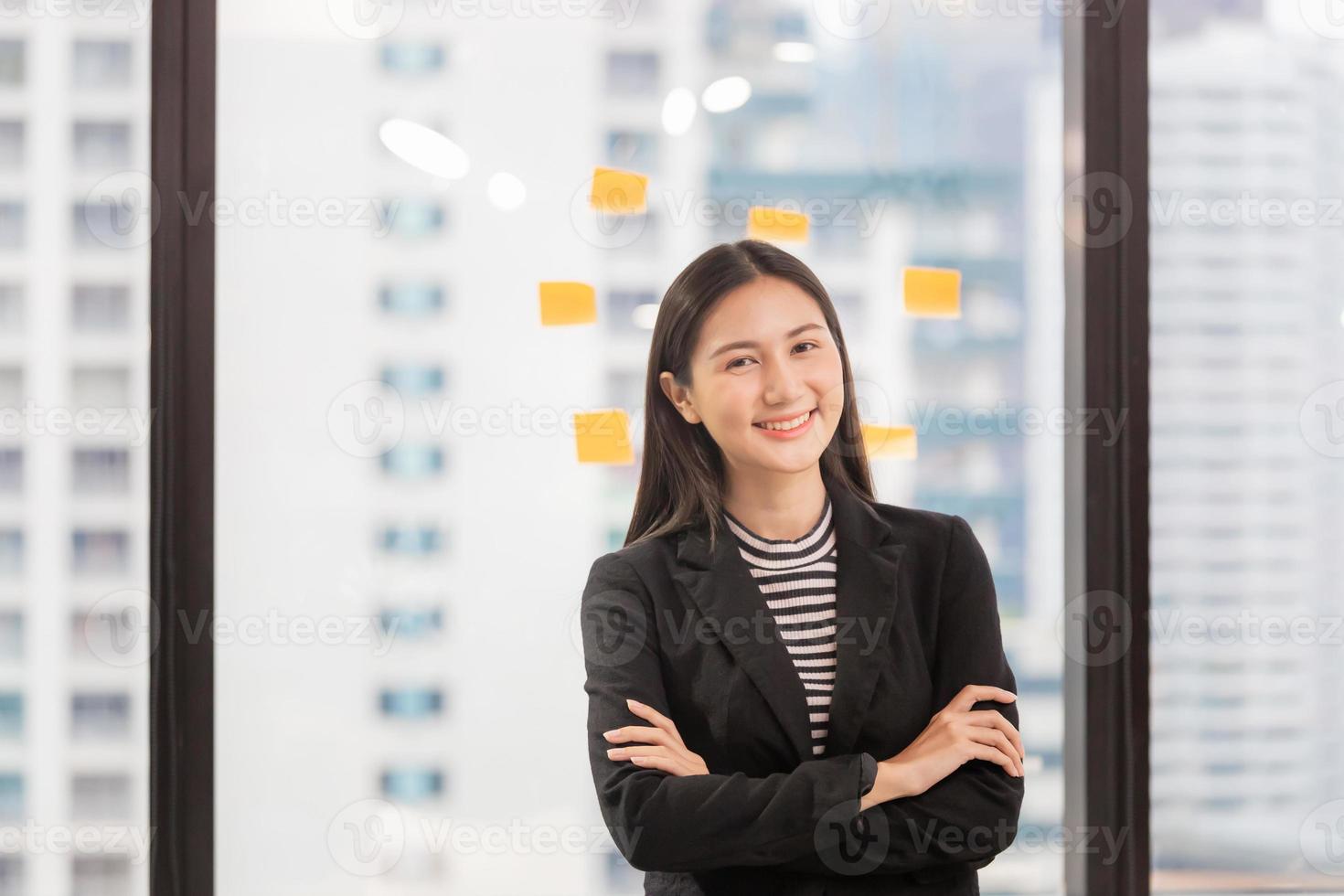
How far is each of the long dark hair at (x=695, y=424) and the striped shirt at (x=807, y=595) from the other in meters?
0.07

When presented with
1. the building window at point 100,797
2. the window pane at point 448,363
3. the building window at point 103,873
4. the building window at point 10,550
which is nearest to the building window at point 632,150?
the window pane at point 448,363

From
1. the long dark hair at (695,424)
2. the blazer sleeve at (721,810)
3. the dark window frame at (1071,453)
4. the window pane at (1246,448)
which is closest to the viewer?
the blazer sleeve at (721,810)

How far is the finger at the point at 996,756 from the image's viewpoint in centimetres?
135

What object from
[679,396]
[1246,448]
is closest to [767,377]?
[679,396]

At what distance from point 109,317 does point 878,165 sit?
1.50m

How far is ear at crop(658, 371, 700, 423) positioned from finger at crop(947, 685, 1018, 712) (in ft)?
1.76

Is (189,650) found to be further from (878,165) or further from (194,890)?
(878,165)

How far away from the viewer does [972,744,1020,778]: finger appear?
1.35 metres

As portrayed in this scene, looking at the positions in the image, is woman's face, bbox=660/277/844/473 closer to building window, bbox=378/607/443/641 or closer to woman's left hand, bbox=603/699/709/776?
woman's left hand, bbox=603/699/709/776

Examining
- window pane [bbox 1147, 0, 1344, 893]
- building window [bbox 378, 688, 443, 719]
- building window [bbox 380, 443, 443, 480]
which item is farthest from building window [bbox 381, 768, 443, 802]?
window pane [bbox 1147, 0, 1344, 893]

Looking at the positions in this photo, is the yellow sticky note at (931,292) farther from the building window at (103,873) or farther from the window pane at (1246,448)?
the building window at (103,873)

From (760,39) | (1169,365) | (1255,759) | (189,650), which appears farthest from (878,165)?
(189,650)

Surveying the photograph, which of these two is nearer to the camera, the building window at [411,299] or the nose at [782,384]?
the nose at [782,384]

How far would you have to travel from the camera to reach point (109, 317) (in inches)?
74.9
